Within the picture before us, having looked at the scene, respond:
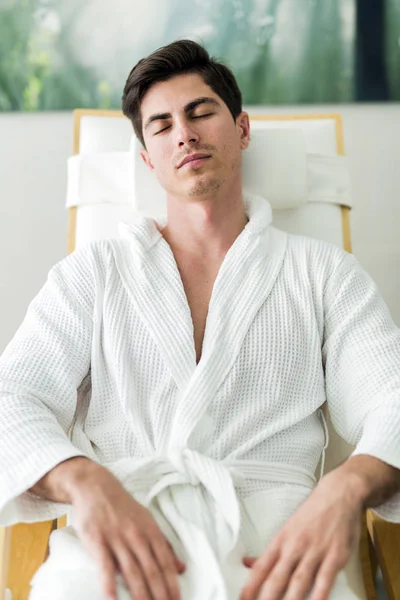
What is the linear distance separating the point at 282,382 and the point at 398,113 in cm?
118

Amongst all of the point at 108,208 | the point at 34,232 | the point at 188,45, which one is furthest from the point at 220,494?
the point at 34,232

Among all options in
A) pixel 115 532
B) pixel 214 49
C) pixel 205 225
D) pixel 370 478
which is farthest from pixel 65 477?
pixel 214 49

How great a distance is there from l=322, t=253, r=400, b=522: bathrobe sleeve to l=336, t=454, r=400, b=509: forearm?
2cm

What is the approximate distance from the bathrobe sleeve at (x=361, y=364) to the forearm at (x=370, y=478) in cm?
2

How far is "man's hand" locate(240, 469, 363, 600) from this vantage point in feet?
3.56

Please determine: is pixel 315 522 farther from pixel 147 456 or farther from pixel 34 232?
pixel 34 232

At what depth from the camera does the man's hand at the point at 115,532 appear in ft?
3.55

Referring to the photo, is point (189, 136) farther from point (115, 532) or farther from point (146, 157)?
point (115, 532)

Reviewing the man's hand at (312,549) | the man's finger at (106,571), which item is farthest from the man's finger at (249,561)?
the man's finger at (106,571)

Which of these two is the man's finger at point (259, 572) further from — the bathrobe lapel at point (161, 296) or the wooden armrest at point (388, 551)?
the bathrobe lapel at point (161, 296)

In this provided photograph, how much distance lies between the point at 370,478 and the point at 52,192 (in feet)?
4.73

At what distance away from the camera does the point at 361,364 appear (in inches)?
56.2

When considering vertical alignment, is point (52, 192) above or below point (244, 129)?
below

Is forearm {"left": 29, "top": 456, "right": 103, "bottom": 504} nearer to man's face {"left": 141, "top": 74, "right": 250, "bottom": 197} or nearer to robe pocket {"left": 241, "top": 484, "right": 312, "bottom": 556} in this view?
robe pocket {"left": 241, "top": 484, "right": 312, "bottom": 556}
